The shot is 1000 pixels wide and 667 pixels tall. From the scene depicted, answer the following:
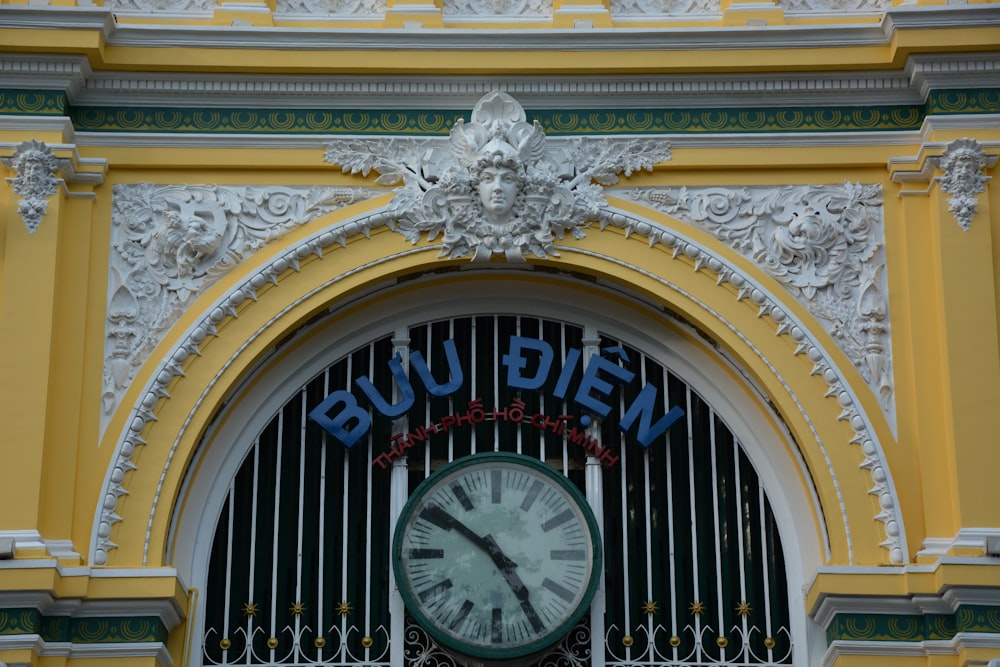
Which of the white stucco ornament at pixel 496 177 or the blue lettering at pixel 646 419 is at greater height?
the white stucco ornament at pixel 496 177

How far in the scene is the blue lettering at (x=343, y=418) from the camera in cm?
1770

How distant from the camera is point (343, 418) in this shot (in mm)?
17766

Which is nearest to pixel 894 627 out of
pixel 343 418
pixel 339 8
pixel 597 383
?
pixel 597 383

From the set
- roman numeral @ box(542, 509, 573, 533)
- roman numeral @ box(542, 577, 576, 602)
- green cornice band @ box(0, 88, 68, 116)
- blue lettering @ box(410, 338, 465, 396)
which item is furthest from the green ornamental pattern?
roman numeral @ box(542, 577, 576, 602)

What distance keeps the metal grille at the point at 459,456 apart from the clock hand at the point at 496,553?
0.43 metres

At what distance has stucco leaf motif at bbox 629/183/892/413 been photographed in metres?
17.5

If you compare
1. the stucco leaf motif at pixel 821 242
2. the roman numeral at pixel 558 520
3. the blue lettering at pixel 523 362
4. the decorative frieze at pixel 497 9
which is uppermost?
the decorative frieze at pixel 497 9

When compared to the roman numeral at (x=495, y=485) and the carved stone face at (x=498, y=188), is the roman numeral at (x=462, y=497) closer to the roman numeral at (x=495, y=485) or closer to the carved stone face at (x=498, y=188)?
the roman numeral at (x=495, y=485)

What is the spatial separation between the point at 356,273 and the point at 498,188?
1368 millimetres

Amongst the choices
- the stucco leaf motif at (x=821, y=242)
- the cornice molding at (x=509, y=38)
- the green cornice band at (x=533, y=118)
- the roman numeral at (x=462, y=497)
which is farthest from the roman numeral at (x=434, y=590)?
the cornice molding at (x=509, y=38)

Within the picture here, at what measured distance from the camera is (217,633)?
17.4 meters

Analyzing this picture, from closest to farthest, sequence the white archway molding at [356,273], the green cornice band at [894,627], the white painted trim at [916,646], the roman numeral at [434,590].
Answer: the white painted trim at [916,646] < the green cornice band at [894,627] < the white archway molding at [356,273] < the roman numeral at [434,590]

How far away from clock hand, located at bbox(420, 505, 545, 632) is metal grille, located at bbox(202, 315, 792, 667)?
1.40 ft

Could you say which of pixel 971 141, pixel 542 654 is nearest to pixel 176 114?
pixel 542 654
